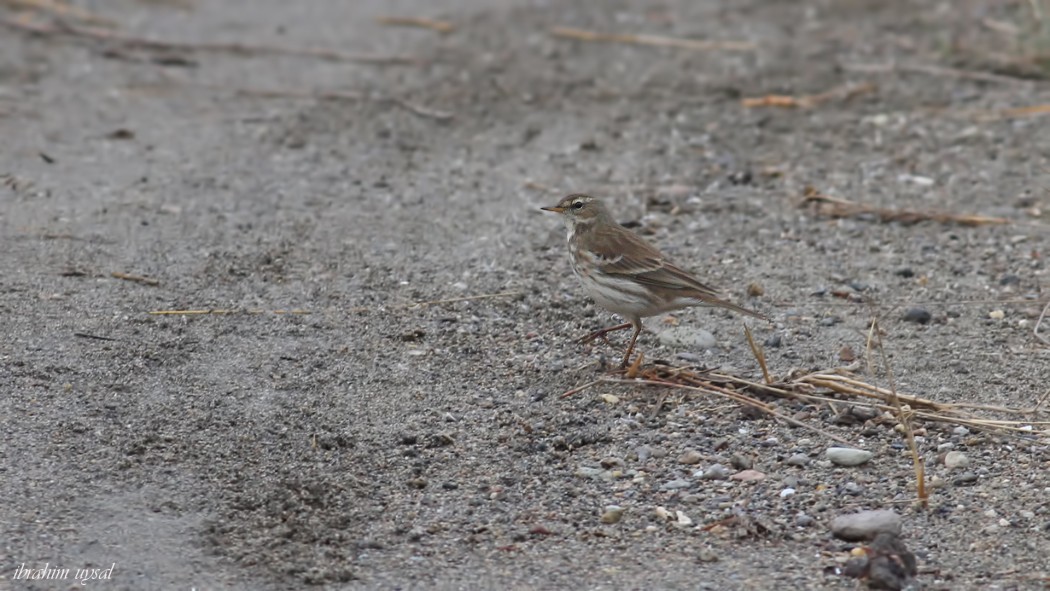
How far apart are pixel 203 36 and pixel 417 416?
7.17 m

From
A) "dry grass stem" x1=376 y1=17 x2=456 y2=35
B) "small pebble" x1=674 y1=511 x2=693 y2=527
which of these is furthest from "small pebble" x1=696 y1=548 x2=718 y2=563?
"dry grass stem" x1=376 y1=17 x2=456 y2=35

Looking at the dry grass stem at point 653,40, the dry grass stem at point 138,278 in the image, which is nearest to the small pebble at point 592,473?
the dry grass stem at point 138,278

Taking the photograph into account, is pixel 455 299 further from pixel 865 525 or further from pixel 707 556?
pixel 865 525

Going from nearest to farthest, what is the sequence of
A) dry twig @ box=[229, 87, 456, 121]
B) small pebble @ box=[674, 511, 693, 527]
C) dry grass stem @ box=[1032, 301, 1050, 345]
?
small pebble @ box=[674, 511, 693, 527] < dry grass stem @ box=[1032, 301, 1050, 345] < dry twig @ box=[229, 87, 456, 121]

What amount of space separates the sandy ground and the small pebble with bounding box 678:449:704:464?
0.03 metres

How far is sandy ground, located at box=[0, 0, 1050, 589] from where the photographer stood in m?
5.30

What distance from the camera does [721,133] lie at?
1032cm

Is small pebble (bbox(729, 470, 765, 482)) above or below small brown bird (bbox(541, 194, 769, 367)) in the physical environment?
below

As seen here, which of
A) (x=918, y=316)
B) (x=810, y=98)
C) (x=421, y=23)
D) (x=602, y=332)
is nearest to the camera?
(x=602, y=332)

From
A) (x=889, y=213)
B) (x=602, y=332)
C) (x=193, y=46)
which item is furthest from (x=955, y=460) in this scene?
(x=193, y=46)

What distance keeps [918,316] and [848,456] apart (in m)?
1.81

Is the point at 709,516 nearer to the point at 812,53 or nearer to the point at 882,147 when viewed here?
the point at 882,147

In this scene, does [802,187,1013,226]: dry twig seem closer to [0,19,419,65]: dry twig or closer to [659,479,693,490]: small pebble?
[659,479,693,490]: small pebble

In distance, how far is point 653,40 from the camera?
1241 cm
